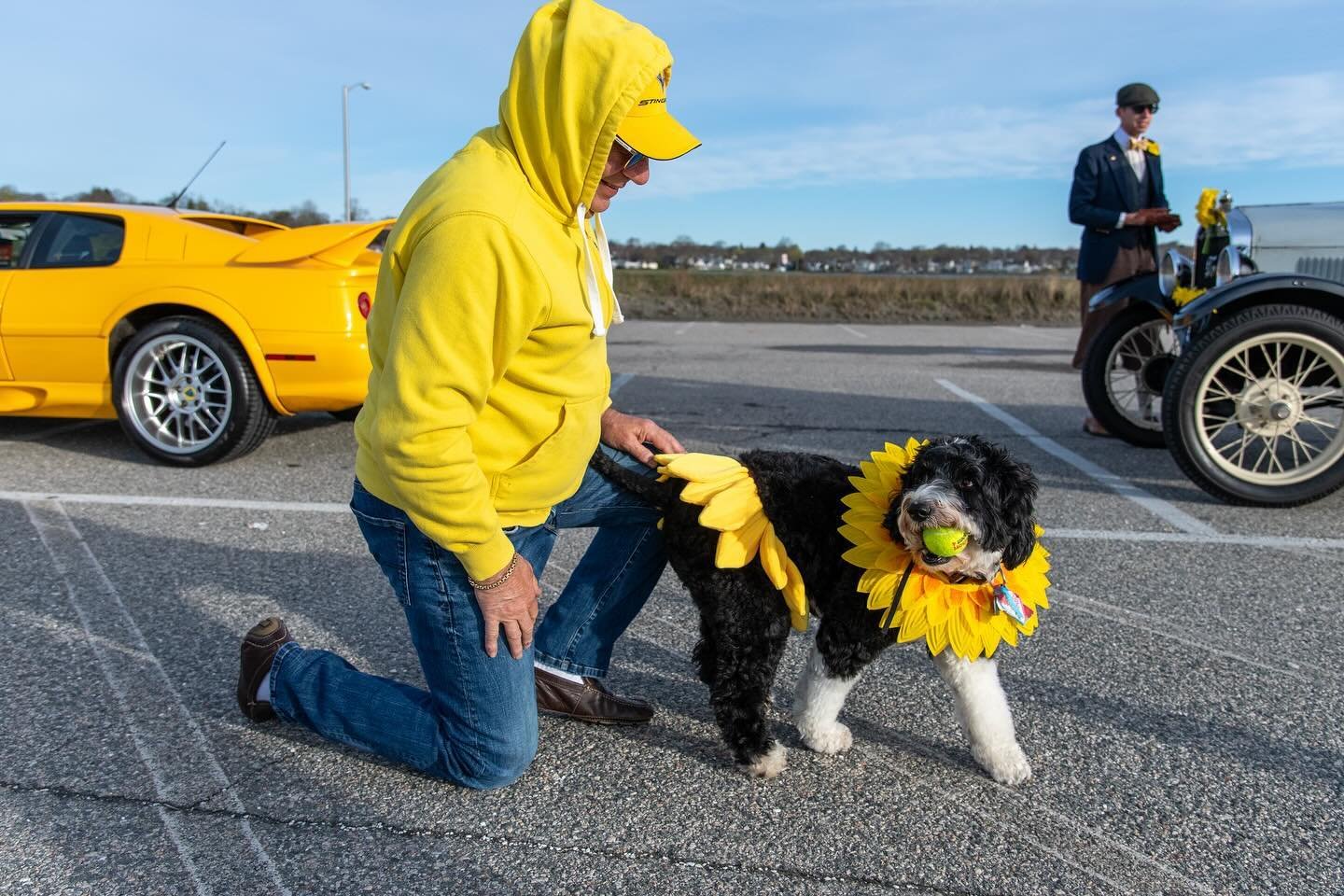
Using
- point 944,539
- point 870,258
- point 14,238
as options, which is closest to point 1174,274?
point 944,539

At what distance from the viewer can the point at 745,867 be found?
2.21m

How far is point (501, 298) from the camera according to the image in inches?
80.9

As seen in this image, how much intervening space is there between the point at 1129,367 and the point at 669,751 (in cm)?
519

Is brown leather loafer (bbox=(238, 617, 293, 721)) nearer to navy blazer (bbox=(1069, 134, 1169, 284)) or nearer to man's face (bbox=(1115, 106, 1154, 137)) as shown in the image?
navy blazer (bbox=(1069, 134, 1169, 284))

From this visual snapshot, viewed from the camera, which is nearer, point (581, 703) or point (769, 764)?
point (769, 764)

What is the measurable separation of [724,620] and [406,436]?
0.95m

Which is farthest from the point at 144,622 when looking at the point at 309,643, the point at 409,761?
the point at 409,761

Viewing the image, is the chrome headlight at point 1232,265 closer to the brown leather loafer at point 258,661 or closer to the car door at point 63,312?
the brown leather loafer at point 258,661

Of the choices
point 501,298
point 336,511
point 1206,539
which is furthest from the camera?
point 336,511

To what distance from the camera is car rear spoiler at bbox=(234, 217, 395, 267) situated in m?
5.63

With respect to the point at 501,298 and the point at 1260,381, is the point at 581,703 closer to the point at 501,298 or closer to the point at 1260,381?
the point at 501,298

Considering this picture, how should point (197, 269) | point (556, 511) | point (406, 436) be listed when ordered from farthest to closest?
1. point (197, 269)
2. point (556, 511)
3. point (406, 436)

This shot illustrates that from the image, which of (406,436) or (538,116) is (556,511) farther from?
(538,116)

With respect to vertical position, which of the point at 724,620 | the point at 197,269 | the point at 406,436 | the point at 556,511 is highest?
the point at 197,269
